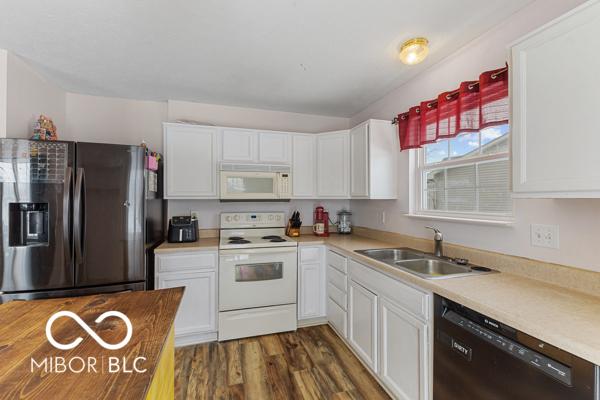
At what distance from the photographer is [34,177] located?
1826 mm

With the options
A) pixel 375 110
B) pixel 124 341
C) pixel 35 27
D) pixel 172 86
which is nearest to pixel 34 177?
pixel 35 27

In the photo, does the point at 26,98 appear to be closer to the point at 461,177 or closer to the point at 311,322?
the point at 311,322

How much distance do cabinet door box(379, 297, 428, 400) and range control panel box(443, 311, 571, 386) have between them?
0.22 metres

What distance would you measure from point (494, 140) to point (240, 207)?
245 centimetres

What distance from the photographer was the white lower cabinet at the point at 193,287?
2293 millimetres

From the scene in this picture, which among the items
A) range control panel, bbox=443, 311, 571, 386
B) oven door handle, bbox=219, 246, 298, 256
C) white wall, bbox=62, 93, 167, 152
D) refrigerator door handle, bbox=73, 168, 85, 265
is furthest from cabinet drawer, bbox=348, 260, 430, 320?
white wall, bbox=62, 93, 167, 152

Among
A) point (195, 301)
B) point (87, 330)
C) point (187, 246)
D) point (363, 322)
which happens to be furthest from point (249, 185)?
point (87, 330)

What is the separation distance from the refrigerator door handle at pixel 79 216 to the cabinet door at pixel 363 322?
209 centimetres

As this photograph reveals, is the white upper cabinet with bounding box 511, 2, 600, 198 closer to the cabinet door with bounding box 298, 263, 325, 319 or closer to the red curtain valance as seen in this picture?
the red curtain valance

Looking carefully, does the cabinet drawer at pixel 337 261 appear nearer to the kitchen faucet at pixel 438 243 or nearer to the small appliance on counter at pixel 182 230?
the kitchen faucet at pixel 438 243

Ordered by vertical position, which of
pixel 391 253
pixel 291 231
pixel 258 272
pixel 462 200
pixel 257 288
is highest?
pixel 462 200

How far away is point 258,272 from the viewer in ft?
8.25

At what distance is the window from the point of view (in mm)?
1672

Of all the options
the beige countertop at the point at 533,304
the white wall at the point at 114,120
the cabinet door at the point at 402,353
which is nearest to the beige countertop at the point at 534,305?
the beige countertop at the point at 533,304
